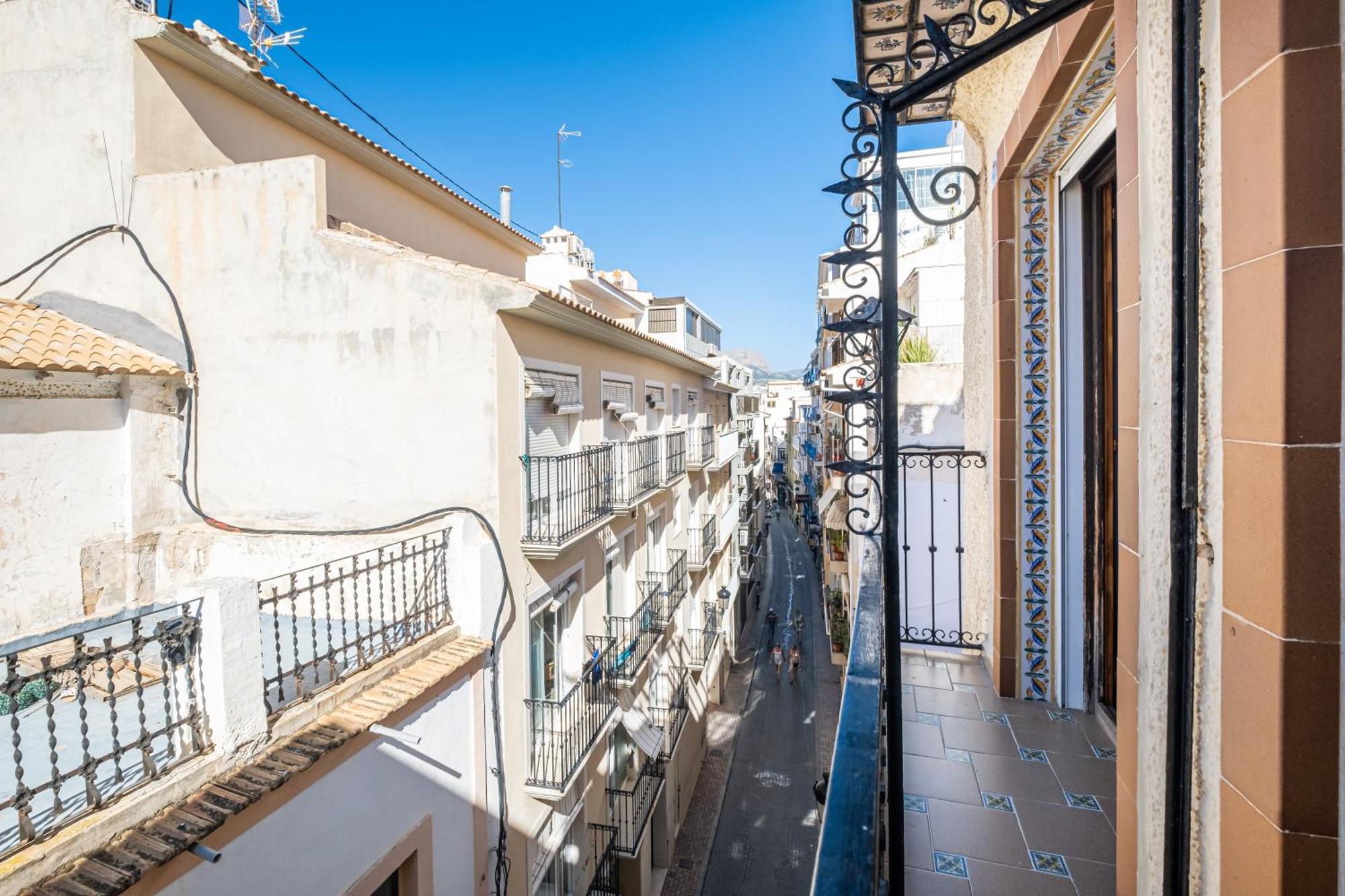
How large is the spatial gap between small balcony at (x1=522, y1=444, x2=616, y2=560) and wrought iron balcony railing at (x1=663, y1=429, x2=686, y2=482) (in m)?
3.89

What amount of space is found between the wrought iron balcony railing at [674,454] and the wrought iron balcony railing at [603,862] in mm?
6311

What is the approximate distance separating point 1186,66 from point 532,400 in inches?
282

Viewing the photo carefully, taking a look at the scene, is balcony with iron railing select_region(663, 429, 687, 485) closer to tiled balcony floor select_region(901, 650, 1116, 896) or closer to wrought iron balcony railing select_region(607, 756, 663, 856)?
wrought iron balcony railing select_region(607, 756, 663, 856)

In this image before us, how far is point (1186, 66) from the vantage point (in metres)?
1.30

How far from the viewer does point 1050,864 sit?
2.57 metres

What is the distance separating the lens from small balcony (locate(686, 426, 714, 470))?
16.6 metres

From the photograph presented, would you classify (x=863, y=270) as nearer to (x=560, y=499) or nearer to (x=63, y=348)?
(x=560, y=499)

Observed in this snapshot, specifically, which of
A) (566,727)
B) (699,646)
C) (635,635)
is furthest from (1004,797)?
(699,646)

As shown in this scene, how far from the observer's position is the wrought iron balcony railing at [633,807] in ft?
35.5

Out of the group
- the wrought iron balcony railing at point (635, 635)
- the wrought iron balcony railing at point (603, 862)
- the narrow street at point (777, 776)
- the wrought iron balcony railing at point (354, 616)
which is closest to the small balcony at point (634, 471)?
the wrought iron balcony railing at point (635, 635)

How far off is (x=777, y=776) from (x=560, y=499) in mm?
10983

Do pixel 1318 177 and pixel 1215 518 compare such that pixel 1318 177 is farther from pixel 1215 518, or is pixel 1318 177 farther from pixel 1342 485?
pixel 1215 518

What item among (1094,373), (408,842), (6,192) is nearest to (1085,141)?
(1094,373)

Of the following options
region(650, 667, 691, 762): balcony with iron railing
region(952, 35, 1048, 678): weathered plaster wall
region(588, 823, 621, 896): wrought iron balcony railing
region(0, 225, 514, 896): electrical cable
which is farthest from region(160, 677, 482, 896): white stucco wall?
Answer: region(650, 667, 691, 762): balcony with iron railing
